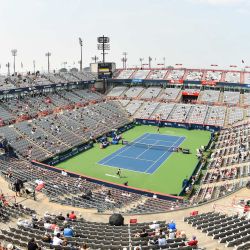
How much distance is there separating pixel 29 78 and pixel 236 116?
46.3 m

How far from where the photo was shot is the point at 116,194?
1372 inches

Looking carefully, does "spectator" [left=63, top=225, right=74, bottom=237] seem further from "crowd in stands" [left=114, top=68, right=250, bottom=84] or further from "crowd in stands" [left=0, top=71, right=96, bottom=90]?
"crowd in stands" [left=114, top=68, right=250, bottom=84]

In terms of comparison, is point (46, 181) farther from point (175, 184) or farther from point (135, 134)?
point (135, 134)

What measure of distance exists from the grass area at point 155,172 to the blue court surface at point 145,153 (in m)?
1.08

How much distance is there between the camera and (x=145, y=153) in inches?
2136

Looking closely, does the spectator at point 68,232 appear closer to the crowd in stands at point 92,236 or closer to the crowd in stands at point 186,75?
the crowd in stands at point 92,236

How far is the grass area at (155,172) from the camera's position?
134 feet

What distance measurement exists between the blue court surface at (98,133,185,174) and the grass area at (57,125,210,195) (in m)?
1.08

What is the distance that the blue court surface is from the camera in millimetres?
48062

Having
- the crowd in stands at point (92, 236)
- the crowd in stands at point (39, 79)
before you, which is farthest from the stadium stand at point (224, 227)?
the crowd in stands at point (39, 79)

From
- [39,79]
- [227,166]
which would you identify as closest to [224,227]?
[227,166]

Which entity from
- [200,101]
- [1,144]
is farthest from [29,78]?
[200,101]

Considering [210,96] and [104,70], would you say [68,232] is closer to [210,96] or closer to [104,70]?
[210,96]

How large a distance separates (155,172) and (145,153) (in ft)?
30.3
